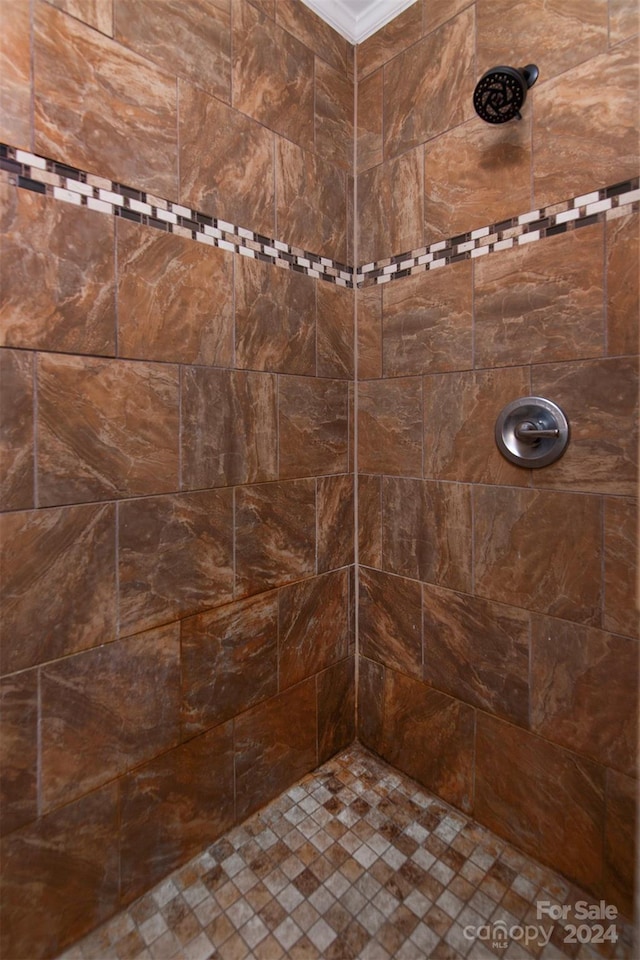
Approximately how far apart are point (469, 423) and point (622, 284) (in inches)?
19.7

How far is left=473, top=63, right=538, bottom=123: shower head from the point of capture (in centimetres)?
117

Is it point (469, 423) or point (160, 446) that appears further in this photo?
point (469, 423)

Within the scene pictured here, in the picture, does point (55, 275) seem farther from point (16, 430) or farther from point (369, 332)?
point (369, 332)

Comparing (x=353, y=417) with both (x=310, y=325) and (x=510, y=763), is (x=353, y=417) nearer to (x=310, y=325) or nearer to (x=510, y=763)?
(x=310, y=325)

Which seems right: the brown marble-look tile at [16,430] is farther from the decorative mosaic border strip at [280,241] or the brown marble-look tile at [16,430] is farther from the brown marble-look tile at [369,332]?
A: the brown marble-look tile at [369,332]

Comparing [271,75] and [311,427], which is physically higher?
[271,75]

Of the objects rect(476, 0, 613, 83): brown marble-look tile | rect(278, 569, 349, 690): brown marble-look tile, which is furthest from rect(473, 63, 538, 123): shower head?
rect(278, 569, 349, 690): brown marble-look tile

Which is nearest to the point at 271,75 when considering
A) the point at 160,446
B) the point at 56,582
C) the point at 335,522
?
the point at 160,446

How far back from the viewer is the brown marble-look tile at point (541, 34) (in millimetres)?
1156

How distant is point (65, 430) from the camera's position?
1.05 m

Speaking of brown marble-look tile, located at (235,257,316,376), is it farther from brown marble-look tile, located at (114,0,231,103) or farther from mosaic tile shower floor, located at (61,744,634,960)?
mosaic tile shower floor, located at (61,744,634,960)

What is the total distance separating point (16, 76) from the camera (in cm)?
96

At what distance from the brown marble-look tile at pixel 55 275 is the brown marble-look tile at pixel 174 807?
3.52 ft

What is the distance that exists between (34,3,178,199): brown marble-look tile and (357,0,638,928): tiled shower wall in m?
0.76
